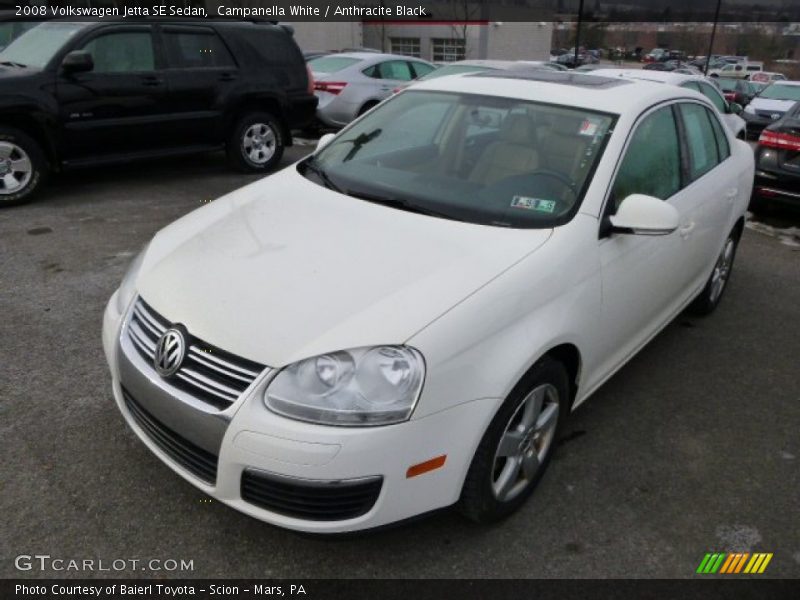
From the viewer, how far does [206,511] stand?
2.54 m

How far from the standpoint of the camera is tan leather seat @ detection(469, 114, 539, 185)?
9.86 ft

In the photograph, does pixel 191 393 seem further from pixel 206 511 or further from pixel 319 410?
pixel 206 511

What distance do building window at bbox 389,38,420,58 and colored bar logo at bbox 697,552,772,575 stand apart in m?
39.9

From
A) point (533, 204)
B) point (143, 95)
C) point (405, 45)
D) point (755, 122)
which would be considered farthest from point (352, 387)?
point (405, 45)

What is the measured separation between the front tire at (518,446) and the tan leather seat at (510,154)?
0.95 metres

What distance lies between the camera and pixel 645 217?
2691mm

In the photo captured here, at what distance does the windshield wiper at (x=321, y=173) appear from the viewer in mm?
3141

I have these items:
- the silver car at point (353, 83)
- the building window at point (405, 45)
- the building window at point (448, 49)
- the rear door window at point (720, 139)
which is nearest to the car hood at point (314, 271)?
the rear door window at point (720, 139)

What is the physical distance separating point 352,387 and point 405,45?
40.5m

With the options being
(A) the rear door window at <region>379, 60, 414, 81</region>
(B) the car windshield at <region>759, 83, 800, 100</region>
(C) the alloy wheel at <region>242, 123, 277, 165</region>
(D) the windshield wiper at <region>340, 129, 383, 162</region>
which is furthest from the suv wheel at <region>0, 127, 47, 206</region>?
(B) the car windshield at <region>759, 83, 800, 100</region>

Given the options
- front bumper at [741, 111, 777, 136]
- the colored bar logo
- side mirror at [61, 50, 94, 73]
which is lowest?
front bumper at [741, 111, 777, 136]

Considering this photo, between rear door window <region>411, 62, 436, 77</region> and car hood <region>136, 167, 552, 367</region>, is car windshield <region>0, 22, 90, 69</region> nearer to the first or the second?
car hood <region>136, 167, 552, 367</region>

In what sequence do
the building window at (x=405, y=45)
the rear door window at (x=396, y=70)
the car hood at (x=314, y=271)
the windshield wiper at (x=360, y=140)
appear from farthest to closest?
the building window at (x=405, y=45) < the rear door window at (x=396, y=70) < the windshield wiper at (x=360, y=140) < the car hood at (x=314, y=271)

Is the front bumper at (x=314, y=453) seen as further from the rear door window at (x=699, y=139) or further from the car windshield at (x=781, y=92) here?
the car windshield at (x=781, y=92)
